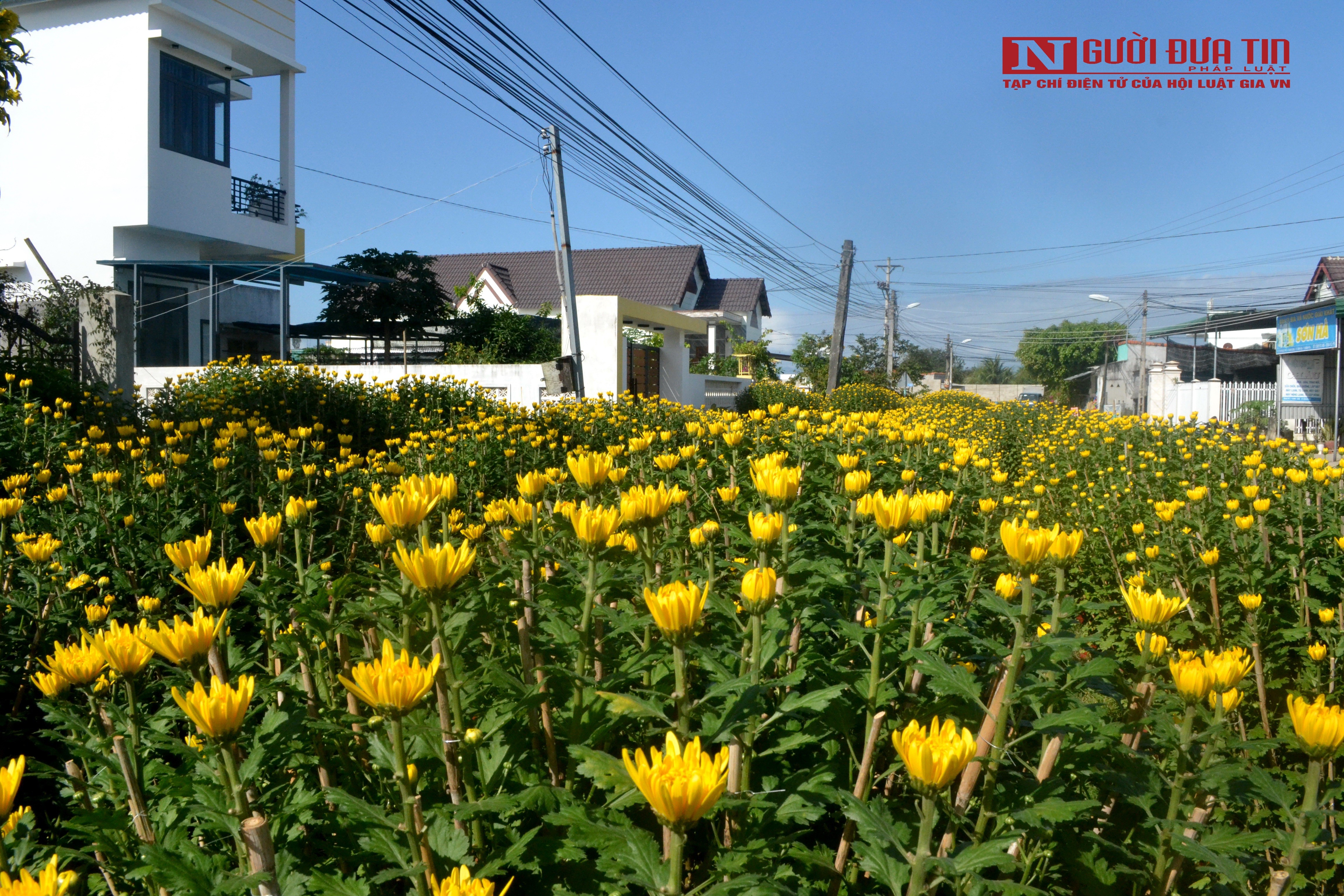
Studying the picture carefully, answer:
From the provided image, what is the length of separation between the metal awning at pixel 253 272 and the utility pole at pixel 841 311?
13678 mm

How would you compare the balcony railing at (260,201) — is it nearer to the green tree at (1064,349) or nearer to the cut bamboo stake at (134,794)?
the cut bamboo stake at (134,794)

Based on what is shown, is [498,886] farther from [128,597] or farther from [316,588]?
[128,597]

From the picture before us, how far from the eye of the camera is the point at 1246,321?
2584cm

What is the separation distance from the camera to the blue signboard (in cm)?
1962

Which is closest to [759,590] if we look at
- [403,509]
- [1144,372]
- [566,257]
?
[403,509]

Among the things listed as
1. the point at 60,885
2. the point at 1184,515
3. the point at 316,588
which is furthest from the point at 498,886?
the point at 1184,515

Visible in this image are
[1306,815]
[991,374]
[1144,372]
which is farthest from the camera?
[991,374]

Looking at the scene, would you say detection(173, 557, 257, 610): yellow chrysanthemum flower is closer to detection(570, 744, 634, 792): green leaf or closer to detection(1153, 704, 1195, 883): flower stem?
detection(570, 744, 634, 792): green leaf

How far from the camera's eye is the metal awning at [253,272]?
60.3ft

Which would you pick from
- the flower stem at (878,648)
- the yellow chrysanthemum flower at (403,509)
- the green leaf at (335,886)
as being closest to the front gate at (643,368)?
the flower stem at (878,648)

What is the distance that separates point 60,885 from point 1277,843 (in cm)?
184

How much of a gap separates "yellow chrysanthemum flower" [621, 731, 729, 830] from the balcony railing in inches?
912

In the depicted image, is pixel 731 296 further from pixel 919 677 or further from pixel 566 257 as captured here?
pixel 919 677

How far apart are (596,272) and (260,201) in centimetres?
2285
